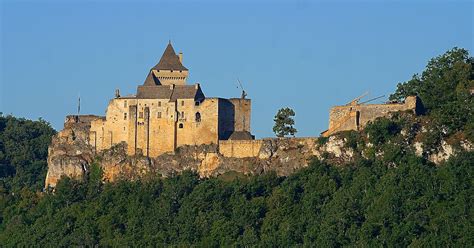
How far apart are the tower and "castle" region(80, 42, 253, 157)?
0.66 meters

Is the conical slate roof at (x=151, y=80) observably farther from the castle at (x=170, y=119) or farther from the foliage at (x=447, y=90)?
the foliage at (x=447, y=90)

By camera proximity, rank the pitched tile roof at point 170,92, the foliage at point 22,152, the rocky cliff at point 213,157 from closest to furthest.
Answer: the rocky cliff at point 213,157 < the pitched tile roof at point 170,92 < the foliage at point 22,152

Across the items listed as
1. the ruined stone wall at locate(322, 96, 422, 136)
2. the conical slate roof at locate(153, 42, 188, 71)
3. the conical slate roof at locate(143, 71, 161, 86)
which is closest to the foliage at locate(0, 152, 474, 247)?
the ruined stone wall at locate(322, 96, 422, 136)

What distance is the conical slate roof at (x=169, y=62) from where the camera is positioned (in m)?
100

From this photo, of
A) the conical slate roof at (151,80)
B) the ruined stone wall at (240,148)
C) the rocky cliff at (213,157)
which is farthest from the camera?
the conical slate roof at (151,80)

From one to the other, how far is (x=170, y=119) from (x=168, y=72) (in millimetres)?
3754

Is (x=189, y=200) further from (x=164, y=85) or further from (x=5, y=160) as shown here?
(x=5, y=160)

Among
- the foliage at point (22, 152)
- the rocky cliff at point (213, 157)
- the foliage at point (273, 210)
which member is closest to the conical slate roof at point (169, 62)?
the rocky cliff at point (213, 157)

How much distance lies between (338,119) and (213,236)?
838cm

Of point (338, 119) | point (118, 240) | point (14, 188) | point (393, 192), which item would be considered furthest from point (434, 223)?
point (14, 188)

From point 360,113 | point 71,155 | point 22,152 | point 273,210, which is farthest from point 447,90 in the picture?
point 22,152

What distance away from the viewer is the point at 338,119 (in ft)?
317

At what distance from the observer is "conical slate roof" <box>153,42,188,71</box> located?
100m

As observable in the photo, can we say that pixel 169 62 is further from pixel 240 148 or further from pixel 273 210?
pixel 273 210
